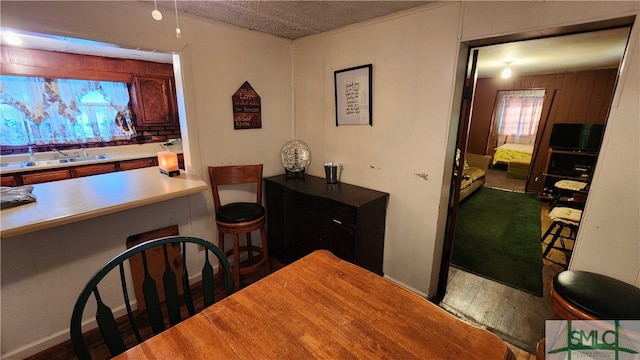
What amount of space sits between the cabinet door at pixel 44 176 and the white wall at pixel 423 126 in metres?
2.56

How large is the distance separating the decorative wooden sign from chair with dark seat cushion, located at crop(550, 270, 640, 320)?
2.32 meters

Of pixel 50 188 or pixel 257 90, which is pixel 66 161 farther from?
pixel 257 90

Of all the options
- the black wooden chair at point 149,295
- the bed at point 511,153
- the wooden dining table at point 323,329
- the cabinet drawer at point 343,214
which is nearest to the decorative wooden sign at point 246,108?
the cabinet drawer at point 343,214

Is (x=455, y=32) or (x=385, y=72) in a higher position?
(x=455, y=32)

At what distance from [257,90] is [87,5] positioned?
1.17 meters

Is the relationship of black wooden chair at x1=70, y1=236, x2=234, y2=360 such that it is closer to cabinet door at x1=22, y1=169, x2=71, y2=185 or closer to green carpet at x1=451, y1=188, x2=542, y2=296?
green carpet at x1=451, y1=188, x2=542, y2=296

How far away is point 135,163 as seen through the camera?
3.26 meters

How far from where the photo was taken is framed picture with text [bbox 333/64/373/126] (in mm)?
2047

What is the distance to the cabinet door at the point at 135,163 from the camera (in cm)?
318

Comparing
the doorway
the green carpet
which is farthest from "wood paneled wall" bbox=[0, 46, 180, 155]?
the green carpet

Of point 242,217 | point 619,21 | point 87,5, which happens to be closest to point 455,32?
point 619,21

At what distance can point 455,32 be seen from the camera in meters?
1.58

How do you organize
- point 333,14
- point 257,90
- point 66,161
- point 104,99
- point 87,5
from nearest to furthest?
point 87,5
point 333,14
point 257,90
point 66,161
point 104,99

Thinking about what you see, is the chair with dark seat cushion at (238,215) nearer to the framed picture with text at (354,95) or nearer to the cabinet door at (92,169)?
the framed picture with text at (354,95)
